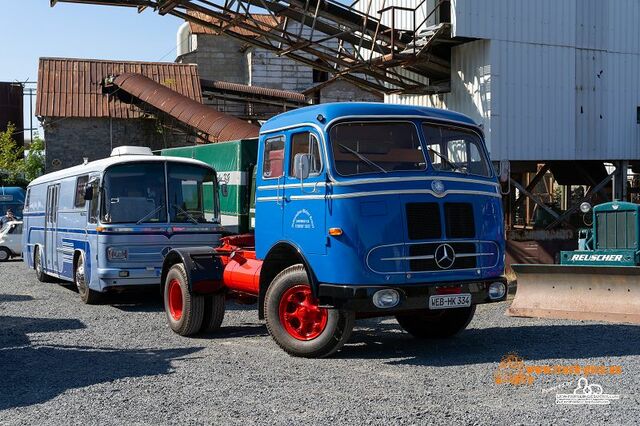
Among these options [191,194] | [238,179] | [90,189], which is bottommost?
[191,194]

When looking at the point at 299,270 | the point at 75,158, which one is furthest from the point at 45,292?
the point at 75,158

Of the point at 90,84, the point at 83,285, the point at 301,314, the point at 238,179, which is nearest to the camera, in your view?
the point at 301,314

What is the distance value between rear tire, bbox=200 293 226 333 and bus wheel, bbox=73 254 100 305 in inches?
160

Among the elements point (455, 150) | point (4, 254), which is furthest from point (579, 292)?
point (4, 254)

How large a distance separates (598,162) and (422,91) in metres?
4.76

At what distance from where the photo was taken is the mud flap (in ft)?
35.8

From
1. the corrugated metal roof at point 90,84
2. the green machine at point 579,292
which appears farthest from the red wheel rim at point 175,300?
the corrugated metal roof at point 90,84

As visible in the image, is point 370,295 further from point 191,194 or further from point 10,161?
point 10,161

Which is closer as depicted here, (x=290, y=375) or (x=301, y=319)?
(x=290, y=375)

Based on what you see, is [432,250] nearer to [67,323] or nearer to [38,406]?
[38,406]

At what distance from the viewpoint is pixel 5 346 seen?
9.80 metres

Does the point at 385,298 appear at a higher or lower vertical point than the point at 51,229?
lower

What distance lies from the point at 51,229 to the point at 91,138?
68.5ft

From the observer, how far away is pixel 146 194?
43.3 feet
